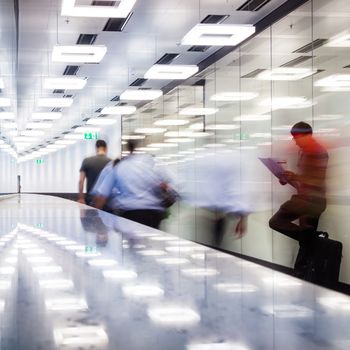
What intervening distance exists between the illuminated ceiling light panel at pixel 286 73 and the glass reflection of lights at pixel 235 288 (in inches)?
272

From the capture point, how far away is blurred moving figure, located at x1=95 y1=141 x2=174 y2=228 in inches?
209

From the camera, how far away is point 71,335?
Result: 79 centimetres

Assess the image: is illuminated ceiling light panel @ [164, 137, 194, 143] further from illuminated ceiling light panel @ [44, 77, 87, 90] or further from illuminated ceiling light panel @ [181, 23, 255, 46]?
illuminated ceiling light panel @ [181, 23, 255, 46]

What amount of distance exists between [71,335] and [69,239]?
163cm

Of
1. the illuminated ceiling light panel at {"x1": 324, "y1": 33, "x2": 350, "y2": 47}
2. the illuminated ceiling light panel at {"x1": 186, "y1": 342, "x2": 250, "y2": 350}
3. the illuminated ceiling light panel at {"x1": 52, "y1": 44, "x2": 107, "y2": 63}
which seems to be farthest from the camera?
the illuminated ceiling light panel at {"x1": 52, "y1": 44, "x2": 107, "y2": 63}

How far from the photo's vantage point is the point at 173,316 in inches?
35.9

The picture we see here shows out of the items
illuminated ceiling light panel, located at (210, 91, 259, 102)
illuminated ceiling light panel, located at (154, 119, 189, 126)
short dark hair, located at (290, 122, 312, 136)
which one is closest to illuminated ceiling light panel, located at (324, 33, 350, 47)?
short dark hair, located at (290, 122, 312, 136)

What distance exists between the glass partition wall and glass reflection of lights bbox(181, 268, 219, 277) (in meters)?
5.16

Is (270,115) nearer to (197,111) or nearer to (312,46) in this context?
(312,46)

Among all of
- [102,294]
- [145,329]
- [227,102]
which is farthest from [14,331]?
[227,102]

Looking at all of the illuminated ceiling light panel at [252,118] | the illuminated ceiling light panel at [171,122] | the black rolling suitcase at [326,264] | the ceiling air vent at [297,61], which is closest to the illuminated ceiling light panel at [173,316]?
the black rolling suitcase at [326,264]

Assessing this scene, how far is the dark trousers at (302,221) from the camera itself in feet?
16.8

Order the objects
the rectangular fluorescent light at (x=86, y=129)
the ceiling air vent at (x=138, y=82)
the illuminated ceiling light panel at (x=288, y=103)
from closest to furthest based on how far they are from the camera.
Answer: the illuminated ceiling light panel at (x=288, y=103)
the ceiling air vent at (x=138, y=82)
the rectangular fluorescent light at (x=86, y=129)

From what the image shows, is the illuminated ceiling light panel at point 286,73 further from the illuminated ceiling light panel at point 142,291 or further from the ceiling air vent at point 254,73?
the illuminated ceiling light panel at point 142,291
